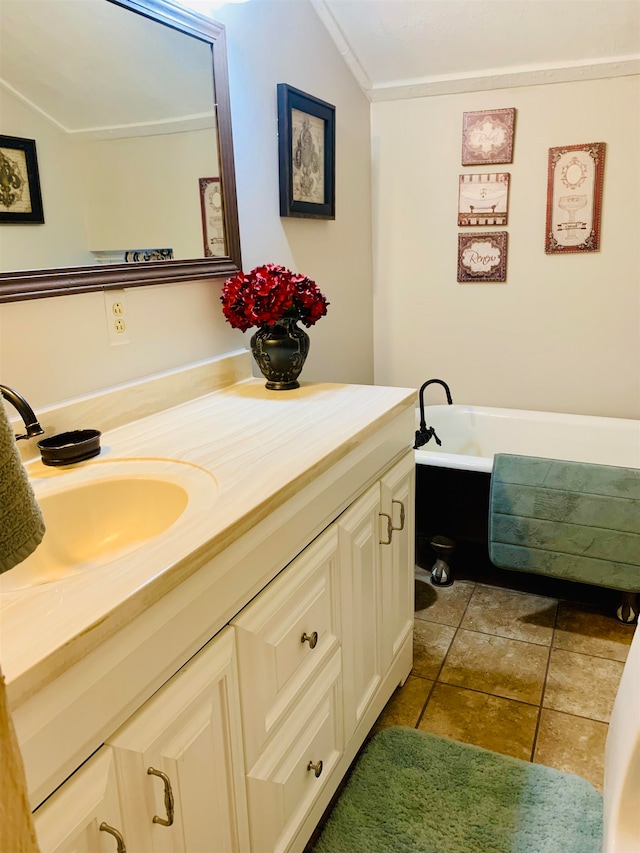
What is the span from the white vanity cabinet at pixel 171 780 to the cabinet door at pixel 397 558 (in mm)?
708

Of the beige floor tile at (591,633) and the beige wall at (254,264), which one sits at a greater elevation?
the beige wall at (254,264)

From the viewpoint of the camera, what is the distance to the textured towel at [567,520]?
2.12 metres

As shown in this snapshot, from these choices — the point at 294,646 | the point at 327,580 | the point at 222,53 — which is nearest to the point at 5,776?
the point at 294,646

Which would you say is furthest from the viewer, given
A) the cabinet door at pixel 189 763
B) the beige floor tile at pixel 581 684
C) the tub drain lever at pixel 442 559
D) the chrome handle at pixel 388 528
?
the tub drain lever at pixel 442 559

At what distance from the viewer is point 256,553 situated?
43.1 inches

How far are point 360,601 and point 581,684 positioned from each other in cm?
91

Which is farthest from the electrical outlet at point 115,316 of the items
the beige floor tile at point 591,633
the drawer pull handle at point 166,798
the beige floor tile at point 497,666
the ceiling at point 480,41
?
the beige floor tile at point 591,633

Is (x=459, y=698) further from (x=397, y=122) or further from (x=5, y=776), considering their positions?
(x=397, y=122)

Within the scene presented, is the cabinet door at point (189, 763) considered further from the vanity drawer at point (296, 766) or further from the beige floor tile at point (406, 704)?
the beige floor tile at point (406, 704)

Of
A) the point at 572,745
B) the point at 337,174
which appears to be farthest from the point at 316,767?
the point at 337,174

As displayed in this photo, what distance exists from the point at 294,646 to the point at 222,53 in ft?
5.21

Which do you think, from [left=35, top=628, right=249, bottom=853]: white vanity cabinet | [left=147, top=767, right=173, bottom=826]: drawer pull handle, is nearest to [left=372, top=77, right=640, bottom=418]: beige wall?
[left=35, top=628, right=249, bottom=853]: white vanity cabinet

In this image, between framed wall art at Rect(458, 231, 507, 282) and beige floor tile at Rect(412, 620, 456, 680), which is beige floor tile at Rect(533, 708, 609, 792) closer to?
beige floor tile at Rect(412, 620, 456, 680)

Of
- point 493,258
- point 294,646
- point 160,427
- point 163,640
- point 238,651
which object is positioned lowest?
point 294,646
